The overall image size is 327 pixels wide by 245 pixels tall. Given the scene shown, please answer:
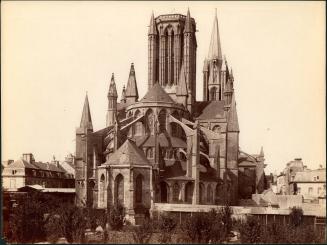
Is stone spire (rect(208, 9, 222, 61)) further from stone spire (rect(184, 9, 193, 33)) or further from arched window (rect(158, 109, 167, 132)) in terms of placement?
arched window (rect(158, 109, 167, 132))

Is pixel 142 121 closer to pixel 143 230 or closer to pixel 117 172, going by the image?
pixel 117 172

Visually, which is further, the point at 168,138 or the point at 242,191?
the point at 242,191

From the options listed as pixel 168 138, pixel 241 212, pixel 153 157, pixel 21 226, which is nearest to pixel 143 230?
pixel 21 226

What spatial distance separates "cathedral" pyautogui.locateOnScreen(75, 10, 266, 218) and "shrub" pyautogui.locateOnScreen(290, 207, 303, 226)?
36.6 ft

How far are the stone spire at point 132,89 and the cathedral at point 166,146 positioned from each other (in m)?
0.13

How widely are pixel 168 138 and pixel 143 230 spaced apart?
22.1 m

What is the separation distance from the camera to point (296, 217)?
3478 centimetres

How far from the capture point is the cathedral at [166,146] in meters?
41.8

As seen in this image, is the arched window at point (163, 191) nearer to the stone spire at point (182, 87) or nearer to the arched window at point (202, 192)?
the arched window at point (202, 192)

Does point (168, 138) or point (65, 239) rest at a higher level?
point (168, 138)

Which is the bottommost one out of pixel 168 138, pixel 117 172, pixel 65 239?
pixel 65 239

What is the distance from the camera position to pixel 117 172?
41.7 meters

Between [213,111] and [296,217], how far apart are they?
2940 centimetres

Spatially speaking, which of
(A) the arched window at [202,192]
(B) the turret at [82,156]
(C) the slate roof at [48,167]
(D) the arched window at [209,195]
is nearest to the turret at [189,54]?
(B) the turret at [82,156]
